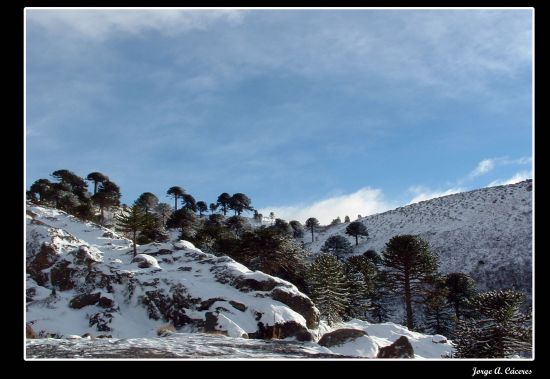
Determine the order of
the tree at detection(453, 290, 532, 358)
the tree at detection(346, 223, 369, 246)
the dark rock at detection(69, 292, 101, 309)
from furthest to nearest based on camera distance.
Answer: the tree at detection(346, 223, 369, 246) → the dark rock at detection(69, 292, 101, 309) → the tree at detection(453, 290, 532, 358)

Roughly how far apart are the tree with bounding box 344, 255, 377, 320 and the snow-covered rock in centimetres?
1311

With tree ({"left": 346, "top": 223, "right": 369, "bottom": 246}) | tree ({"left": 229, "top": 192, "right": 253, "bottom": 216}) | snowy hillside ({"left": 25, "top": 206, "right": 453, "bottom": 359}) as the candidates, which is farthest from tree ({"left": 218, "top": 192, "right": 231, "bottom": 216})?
snowy hillside ({"left": 25, "top": 206, "right": 453, "bottom": 359})

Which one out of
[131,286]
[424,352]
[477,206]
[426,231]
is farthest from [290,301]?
[477,206]

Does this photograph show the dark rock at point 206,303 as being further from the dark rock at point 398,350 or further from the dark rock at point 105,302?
the dark rock at point 398,350

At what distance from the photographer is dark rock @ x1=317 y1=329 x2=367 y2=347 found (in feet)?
66.5

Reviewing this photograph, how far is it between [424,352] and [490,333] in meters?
14.2

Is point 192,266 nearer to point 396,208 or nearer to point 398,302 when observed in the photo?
point 398,302

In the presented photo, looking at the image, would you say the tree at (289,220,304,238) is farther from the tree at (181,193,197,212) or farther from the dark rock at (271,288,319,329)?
the dark rock at (271,288,319,329)

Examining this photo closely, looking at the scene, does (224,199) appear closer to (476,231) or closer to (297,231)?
(297,231)

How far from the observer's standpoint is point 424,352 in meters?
26.2

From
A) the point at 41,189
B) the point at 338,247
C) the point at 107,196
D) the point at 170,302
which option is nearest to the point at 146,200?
the point at 107,196

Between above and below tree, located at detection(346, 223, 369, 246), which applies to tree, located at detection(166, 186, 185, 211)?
above

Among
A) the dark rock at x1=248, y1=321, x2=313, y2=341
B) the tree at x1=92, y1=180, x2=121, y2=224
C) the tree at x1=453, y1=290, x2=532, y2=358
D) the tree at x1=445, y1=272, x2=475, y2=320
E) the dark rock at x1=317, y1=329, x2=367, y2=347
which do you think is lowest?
the tree at x1=445, y1=272, x2=475, y2=320
